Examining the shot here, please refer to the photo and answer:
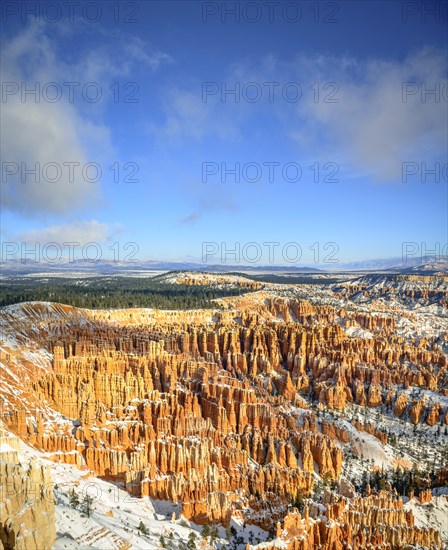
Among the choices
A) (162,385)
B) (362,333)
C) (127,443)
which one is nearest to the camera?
(127,443)

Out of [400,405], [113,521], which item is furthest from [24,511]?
[400,405]

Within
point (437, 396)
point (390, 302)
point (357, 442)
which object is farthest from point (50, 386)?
point (390, 302)

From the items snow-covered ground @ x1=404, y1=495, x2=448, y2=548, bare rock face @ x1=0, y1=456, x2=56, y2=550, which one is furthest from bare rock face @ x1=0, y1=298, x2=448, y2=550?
bare rock face @ x1=0, y1=456, x2=56, y2=550

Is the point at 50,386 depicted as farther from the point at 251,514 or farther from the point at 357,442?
the point at 357,442

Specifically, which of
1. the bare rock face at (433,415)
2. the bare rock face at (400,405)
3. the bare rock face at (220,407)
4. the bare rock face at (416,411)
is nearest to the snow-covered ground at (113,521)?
the bare rock face at (220,407)

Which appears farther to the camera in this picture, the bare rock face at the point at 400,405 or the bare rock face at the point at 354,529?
the bare rock face at the point at 400,405

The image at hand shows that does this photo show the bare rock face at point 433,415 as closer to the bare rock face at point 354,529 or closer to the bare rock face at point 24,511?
the bare rock face at point 354,529

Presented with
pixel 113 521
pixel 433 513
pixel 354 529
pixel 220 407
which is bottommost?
pixel 433 513

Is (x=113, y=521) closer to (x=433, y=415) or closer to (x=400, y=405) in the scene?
(x=400, y=405)
